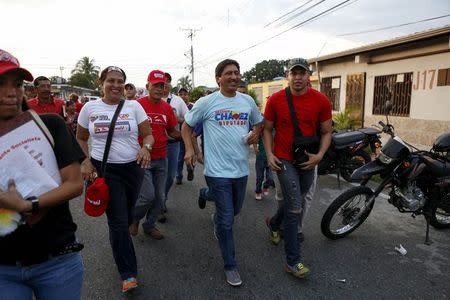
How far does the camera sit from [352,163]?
6367mm

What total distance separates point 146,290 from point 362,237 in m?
2.48

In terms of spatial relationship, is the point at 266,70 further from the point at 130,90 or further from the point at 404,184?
the point at 404,184

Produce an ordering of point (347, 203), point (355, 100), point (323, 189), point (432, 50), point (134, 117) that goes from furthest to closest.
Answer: point (355, 100) < point (432, 50) < point (323, 189) < point (347, 203) < point (134, 117)

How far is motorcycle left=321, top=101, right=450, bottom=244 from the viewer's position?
3.70 m

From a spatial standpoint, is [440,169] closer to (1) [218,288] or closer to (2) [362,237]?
(2) [362,237]

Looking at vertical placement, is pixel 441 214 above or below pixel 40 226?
below

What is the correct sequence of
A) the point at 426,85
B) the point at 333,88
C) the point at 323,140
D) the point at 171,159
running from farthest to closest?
the point at 333,88 → the point at 426,85 → the point at 171,159 → the point at 323,140

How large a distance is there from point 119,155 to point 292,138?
1546mm

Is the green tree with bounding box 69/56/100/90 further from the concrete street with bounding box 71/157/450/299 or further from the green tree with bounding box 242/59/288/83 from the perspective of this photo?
the concrete street with bounding box 71/157/450/299

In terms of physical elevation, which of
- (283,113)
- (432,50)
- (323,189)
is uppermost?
(432,50)

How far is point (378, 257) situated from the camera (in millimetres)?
3441

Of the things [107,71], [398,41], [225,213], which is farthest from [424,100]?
[107,71]

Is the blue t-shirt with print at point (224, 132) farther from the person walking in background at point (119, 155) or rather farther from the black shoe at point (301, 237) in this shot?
the black shoe at point (301, 237)

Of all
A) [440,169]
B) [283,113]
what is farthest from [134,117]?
[440,169]
